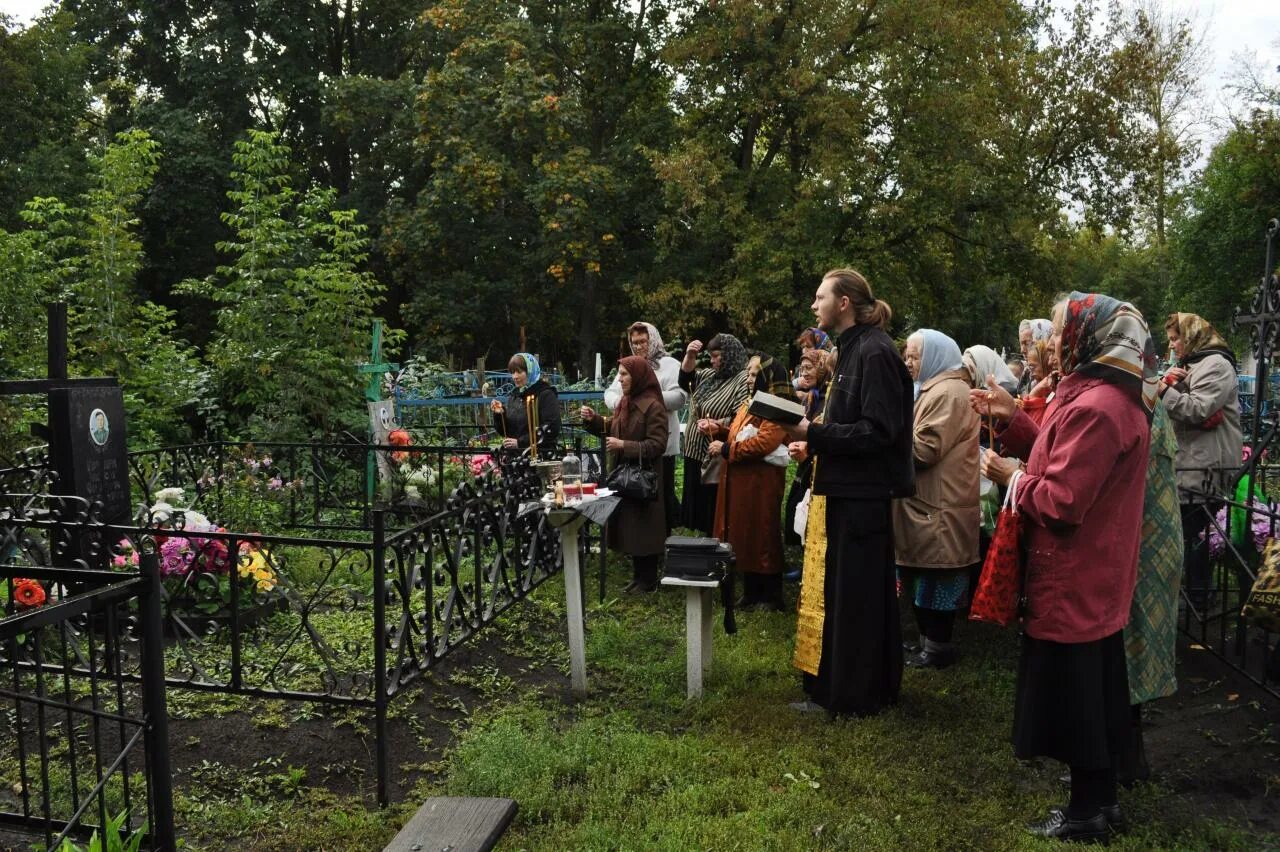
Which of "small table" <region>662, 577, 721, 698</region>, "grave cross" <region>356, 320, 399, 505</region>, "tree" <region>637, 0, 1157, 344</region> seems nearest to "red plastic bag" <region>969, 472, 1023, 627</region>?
"small table" <region>662, 577, 721, 698</region>

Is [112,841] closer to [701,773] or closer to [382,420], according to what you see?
[701,773]

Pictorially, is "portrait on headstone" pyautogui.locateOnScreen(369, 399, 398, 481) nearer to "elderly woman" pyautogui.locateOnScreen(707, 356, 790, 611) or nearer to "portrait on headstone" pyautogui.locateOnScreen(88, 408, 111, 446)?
"portrait on headstone" pyautogui.locateOnScreen(88, 408, 111, 446)

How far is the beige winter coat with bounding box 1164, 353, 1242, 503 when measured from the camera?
5758 millimetres

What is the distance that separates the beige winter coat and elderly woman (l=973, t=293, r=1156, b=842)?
8.75ft

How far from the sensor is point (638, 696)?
5082mm

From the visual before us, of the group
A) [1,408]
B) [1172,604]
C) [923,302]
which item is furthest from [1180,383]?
[923,302]

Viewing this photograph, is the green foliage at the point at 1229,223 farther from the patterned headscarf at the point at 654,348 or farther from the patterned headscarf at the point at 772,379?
the patterned headscarf at the point at 772,379

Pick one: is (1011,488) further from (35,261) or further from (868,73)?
(868,73)

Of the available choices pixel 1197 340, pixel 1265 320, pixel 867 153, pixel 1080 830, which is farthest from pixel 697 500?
pixel 867 153

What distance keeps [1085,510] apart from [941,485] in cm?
196

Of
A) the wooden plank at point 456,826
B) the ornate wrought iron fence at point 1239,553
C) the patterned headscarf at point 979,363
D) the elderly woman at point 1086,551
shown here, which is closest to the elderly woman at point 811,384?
the patterned headscarf at point 979,363

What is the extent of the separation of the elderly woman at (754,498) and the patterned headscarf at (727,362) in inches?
16.4

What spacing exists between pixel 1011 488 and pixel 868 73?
632 inches

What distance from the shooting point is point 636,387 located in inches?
266
